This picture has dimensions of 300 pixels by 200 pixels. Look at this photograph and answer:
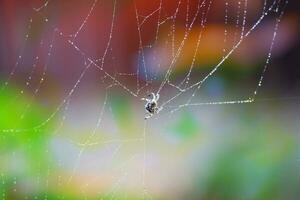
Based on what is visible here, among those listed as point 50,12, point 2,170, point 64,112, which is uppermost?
point 50,12

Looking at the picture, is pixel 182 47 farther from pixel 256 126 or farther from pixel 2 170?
pixel 2 170

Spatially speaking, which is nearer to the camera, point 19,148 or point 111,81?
point 19,148

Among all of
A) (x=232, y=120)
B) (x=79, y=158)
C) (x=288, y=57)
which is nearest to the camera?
(x=79, y=158)

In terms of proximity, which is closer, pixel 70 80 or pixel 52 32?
pixel 52 32

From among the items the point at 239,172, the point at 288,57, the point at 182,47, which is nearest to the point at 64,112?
the point at 182,47

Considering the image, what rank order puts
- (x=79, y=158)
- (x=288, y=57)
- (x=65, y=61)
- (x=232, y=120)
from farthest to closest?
(x=288, y=57)
(x=232, y=120)
(x=65, y=61)
(x=79, y=158)

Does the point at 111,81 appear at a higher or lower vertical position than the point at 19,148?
higher

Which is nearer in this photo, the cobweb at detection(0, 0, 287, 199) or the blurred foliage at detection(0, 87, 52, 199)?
the blurred foliage at detection(0, 87, 52, 199)

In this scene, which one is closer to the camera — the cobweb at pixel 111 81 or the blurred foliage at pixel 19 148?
the blurred foliage at pixel 19 148
